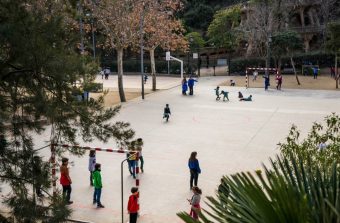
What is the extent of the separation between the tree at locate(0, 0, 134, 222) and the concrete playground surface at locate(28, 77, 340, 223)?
284 cm

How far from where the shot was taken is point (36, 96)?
9812 millimetres

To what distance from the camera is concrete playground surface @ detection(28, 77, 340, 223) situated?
1343cm

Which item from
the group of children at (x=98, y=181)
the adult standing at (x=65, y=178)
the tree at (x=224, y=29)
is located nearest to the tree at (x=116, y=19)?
the group of children at (x=98, y=181)

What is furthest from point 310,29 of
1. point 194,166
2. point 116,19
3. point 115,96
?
point 194,166

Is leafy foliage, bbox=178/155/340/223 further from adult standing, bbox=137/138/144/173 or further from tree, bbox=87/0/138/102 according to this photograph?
tree, bbox=87/0/138/102

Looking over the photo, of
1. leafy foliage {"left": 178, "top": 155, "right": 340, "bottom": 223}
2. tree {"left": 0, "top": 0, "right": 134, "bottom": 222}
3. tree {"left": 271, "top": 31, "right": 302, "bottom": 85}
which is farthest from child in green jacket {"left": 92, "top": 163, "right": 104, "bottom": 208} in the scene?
tree {"left": 271, "top": 31, "right": 302, "bottom": 85}

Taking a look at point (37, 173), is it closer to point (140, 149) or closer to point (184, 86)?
point (140, 149)

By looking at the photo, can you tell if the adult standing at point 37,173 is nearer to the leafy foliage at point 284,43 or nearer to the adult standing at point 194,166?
the adult standing at point 194,166

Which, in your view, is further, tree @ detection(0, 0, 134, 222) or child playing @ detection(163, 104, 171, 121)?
child playing @ detection(163, 104, 171, 121)

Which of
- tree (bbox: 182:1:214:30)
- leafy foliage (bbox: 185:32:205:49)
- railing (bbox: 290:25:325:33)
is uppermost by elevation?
tree (bbox: 182:1:214:30)

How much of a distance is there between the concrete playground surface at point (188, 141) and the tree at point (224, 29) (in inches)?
708

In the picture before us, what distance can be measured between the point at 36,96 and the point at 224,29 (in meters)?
43.5

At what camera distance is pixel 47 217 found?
9.48 m

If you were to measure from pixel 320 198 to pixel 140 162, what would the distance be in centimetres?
1222
